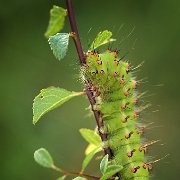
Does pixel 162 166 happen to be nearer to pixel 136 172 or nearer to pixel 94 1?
pixel 94 1

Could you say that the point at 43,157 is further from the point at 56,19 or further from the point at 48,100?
the point at 56,19

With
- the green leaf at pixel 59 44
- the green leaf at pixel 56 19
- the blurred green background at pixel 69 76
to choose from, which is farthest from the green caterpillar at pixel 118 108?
the blurred green background at pixel 69 76

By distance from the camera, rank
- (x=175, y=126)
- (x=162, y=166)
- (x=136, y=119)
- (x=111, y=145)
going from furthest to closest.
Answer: (x=175, y=126) < (x=162, y=166) < (x=136, y=119) < (x=111, y=145)

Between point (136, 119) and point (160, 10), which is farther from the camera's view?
point (160, 10)

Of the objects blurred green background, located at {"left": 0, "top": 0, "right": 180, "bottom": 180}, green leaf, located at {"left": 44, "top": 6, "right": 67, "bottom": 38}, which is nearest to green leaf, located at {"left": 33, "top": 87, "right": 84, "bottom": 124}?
green leaf, located at {"left": 44, "top": 6, "right": 67, "bottom": 38}

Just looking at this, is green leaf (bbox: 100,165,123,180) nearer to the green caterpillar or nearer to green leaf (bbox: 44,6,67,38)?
the green caterpillar

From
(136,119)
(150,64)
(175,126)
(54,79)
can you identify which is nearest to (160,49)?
(150,64)
